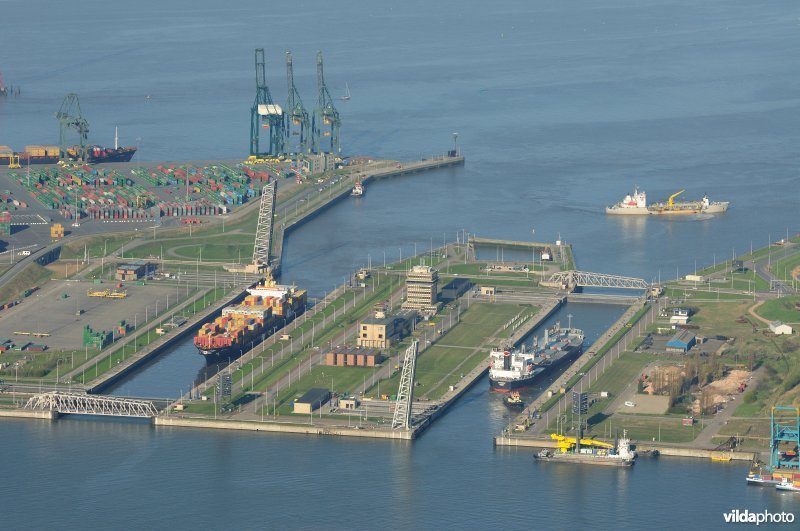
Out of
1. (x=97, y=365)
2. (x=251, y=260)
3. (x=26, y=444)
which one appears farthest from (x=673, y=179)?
(x=26, y=444)

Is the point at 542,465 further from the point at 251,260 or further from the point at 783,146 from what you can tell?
the point at 783,146

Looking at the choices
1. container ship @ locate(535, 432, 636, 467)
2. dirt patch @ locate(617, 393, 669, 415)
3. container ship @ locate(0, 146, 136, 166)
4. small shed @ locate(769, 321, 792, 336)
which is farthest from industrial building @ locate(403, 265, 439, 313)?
container ship @ locate(0, 146, 136, 166)

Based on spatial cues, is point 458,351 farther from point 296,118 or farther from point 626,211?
point 296,118

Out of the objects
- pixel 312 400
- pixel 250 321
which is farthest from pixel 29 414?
pixel 250 321

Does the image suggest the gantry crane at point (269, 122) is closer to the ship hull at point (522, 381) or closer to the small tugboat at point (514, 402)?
the ship hull at point (522, 381)

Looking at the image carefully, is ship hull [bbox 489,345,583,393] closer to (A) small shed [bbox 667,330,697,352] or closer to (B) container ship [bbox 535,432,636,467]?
(A) small shed [bbox 667,330,697,352]

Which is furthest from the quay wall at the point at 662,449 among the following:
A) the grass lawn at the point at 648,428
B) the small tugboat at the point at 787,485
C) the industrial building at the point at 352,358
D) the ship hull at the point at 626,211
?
the ship hull at the point at 626,211
